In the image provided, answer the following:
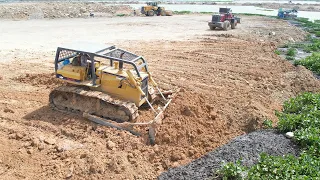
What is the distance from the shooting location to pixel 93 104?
9.12 meters

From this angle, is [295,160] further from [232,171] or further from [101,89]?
[101,89]

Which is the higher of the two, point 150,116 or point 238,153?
point 150,116

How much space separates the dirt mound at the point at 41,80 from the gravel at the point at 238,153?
676cm

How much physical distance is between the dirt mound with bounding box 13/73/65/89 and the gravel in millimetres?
6760

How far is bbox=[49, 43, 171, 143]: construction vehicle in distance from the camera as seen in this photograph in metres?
8.78

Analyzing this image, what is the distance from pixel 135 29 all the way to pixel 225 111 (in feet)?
63.8

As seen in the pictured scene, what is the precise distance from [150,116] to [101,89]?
1645mm

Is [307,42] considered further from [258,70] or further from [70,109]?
[70,109]

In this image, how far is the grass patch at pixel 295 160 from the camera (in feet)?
21.9

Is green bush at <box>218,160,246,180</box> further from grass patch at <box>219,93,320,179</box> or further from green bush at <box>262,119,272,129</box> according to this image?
green bush at <box>262,119,272,129</box>

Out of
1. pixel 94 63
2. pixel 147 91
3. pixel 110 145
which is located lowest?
pixel 110 145

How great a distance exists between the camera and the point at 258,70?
1496cm

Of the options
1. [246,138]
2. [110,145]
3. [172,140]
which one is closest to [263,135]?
[246,138]

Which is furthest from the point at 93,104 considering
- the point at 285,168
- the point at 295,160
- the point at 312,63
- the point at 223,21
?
the point at 223,21
